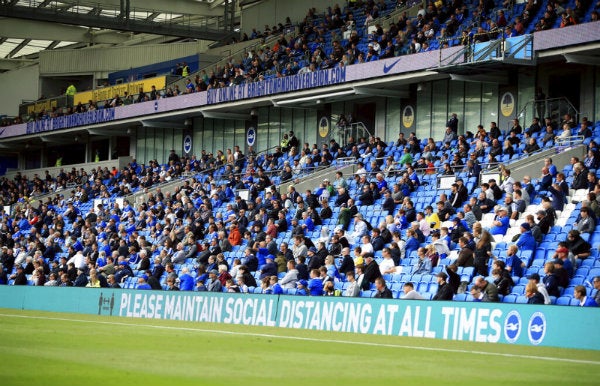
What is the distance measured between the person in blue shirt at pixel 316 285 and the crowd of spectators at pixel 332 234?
0.08 feet

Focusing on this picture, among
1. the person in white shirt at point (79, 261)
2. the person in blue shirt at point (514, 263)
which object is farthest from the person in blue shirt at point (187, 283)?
the person in blue shirt at point (514, 263)

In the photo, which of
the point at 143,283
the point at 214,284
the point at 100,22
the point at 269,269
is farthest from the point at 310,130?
the point at 214,284

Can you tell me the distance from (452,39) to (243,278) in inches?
438

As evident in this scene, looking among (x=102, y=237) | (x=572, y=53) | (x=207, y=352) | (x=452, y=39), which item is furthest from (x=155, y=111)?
(x=207, y=352)

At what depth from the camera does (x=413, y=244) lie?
2123 centimetres

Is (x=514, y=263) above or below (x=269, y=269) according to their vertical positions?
above

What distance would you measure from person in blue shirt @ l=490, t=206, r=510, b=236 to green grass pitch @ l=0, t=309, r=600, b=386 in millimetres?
6058

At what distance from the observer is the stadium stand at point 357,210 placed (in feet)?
62.6

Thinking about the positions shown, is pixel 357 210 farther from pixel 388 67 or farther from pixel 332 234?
pixel 388 67

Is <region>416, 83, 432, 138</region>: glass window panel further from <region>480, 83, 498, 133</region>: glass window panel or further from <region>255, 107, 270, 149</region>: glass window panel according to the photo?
<region>255, 107, 270, 149</region>: glass window panel

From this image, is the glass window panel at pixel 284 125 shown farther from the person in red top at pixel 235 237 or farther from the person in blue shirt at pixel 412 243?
the person in blue shirt at pixel 412 243

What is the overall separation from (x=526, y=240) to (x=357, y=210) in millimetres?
7236

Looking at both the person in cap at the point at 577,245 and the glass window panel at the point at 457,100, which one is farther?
the glass window panel at the point at 457,100

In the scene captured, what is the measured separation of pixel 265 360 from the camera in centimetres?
1037
